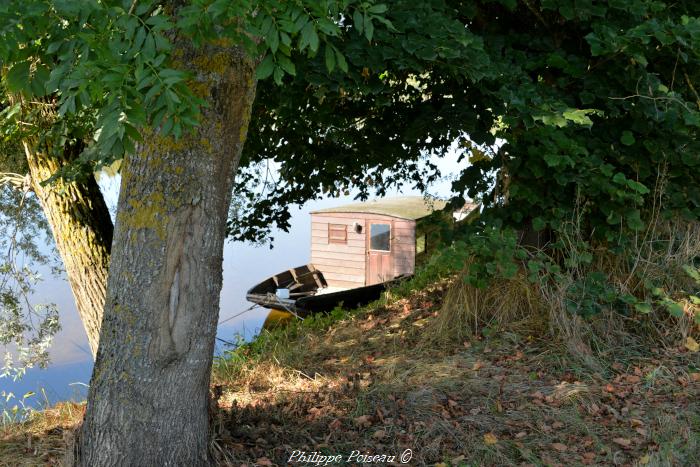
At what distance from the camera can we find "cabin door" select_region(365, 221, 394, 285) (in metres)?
16.6

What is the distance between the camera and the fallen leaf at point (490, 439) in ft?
16.0

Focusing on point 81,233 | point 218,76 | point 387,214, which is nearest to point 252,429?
point 218,76

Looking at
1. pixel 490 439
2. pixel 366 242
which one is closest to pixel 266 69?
pixel 490 439

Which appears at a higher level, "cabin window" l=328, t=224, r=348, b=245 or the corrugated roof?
the corrugated roof

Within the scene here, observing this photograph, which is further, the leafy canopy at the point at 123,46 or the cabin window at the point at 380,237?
the cabin window at the point at 380,237

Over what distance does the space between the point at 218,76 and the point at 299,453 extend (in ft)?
8.09

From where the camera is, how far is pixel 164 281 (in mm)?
4211

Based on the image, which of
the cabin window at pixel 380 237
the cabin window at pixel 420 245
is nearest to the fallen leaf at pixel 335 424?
the cabin window at pixel 420 245

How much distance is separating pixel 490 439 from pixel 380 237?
1193cm

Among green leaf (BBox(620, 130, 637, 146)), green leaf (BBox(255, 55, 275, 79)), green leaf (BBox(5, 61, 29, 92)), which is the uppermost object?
green leaf (BBox(620, 130, 637, 146))

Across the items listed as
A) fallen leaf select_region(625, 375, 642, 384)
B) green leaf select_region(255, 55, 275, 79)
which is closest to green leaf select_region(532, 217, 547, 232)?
fallen leaf select_region(625, 375, 642, 384)

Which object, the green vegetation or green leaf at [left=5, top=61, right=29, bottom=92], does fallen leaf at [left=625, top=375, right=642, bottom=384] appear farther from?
green leaf at [left=5, top=61, right=29, bottom=92]

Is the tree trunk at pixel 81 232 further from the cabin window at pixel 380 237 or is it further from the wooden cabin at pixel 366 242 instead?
the cabin window at pixel 380 237

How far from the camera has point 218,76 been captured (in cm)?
422
